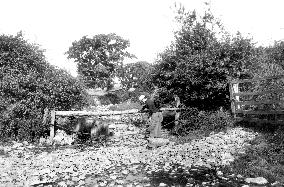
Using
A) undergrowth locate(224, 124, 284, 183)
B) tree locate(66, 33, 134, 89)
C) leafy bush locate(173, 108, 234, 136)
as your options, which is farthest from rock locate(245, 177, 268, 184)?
tree locate(66, 33, 134, 89)

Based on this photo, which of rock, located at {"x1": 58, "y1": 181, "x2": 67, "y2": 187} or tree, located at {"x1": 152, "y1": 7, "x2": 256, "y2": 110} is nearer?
rock, located at {"x1": 58, "y1": 181, "x2": 67, "y2": 187}

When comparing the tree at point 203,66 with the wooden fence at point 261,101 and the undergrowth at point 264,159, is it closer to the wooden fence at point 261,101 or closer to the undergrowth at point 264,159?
the wooden fence at point 261,101

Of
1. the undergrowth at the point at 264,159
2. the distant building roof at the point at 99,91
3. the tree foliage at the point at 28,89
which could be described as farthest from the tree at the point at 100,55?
the undergrowth at the point at 264,159

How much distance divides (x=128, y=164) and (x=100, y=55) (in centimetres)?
5761

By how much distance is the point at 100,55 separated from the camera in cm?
6500

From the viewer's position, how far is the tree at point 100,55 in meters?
62.9

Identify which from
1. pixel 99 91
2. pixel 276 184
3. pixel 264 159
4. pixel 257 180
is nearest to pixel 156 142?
pixel 264 159

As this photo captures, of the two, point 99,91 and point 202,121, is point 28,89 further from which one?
point 99,91

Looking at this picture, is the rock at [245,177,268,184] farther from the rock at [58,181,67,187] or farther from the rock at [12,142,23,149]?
the rock at [12,142,23,149]

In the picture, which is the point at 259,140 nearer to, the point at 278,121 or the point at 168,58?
the point at 278,121

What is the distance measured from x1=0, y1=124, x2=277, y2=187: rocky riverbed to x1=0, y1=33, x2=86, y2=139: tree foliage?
4.25ft

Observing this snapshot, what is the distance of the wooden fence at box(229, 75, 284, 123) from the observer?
10641 mm

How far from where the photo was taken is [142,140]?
13.2 metres

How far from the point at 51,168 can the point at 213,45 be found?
9.11m
